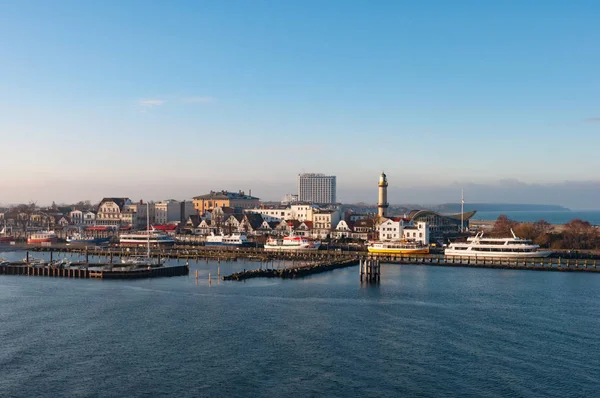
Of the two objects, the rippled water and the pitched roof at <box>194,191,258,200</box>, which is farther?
the pitched roof at <box>194,191,258,200</box>

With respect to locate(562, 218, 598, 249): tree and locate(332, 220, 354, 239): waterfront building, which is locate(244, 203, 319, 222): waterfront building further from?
locate(562, 218, 598, 249): tree

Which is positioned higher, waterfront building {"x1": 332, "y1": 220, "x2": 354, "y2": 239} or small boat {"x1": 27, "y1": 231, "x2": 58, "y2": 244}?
waterfront building {"x1": 332, "y1": 220, "x2": 354, "y2": 239}

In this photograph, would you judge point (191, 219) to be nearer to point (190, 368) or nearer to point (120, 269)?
point (120, 269)

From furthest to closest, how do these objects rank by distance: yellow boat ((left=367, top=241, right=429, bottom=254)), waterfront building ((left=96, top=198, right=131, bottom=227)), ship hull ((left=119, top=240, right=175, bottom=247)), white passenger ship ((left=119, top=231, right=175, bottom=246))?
waterfront building ((left=96, top=198, right=131, bottom=227))
white passenger ship ((left=119, top=231, right=175, bottom=246))
ship hull ((left=119, top=240, right=175, bottom=247))
yellow boat ((left=367, top=241, right=429, bottom=254))

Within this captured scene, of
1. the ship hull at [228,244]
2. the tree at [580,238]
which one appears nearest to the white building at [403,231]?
the tree at [580,238]

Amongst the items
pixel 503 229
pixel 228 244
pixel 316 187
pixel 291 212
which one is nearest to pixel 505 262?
pixel 503 229

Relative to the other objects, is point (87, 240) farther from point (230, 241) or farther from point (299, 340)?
point (299, 340)

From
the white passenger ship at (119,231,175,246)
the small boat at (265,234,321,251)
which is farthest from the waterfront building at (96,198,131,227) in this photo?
the small boat at (265,234,321,251)
